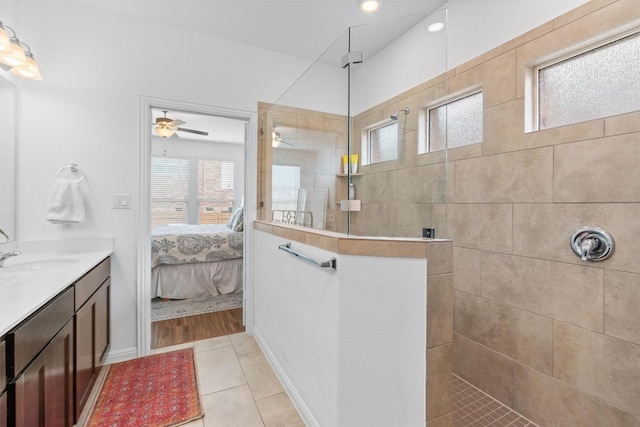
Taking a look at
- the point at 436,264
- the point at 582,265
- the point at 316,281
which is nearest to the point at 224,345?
the point at 316,281

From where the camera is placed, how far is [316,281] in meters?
1.48

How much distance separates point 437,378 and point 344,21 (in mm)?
2495

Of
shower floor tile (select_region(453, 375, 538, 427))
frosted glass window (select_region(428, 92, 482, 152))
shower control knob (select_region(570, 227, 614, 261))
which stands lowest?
shower floor tile (select_region(453, 375, 538, 427))

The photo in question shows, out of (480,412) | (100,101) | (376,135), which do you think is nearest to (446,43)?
(376,135)

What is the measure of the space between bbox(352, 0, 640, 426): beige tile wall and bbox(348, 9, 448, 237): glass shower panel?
0.03 feet

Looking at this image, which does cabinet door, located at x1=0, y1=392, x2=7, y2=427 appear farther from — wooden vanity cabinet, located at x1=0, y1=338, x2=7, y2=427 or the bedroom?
the bedroom

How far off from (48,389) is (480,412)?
210cm

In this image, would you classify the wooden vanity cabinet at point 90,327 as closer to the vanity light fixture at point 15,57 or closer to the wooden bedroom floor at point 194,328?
the wooden bedroom floor at point 194,328

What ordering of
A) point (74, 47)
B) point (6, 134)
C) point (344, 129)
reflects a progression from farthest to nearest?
point (74, 47) → point (6, 134) → point (344, 129)

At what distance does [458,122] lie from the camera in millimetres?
2047

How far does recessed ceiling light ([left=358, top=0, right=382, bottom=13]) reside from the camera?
6.73 ft

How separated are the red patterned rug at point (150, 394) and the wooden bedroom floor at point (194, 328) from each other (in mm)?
275

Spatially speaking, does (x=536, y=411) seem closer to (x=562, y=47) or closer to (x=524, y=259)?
(x=524, y=259)

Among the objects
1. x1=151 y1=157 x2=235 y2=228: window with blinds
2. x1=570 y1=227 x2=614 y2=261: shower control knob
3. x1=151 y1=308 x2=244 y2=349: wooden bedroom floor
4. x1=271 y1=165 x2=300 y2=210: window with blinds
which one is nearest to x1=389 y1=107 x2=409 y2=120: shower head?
x1=271 y1=165 x2=300 y2=210: window with blinds
